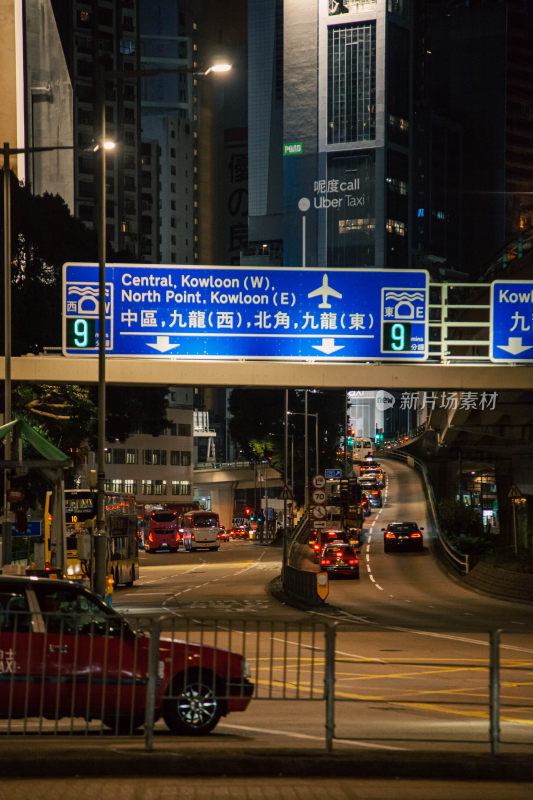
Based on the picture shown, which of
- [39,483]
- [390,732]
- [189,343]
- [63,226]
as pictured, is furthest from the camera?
[63,226]

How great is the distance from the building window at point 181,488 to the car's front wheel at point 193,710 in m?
126

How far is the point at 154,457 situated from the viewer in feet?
440

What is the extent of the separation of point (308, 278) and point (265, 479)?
106 metres

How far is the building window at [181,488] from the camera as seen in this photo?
448ft

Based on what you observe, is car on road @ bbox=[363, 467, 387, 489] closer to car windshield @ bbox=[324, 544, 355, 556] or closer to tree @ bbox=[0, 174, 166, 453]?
tree @ bbox=[0, 174, 166, 453]

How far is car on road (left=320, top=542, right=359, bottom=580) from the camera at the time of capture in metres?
48.8

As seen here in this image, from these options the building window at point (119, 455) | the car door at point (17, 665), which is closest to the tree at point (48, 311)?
the car door at point (17, 665)

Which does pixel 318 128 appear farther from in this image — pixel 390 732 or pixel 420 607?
pixel 390 732

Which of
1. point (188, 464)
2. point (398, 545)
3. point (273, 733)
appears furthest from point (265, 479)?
point (273, 733)

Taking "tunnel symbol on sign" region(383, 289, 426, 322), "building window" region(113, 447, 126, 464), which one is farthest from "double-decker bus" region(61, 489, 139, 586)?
"building window" region(113, 447, 126, 464)

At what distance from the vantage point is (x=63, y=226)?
51.6m

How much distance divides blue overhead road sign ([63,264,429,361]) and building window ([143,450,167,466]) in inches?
4268

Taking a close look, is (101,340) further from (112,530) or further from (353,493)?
(353,493)

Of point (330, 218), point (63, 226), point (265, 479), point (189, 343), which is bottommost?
point (265, 479)
